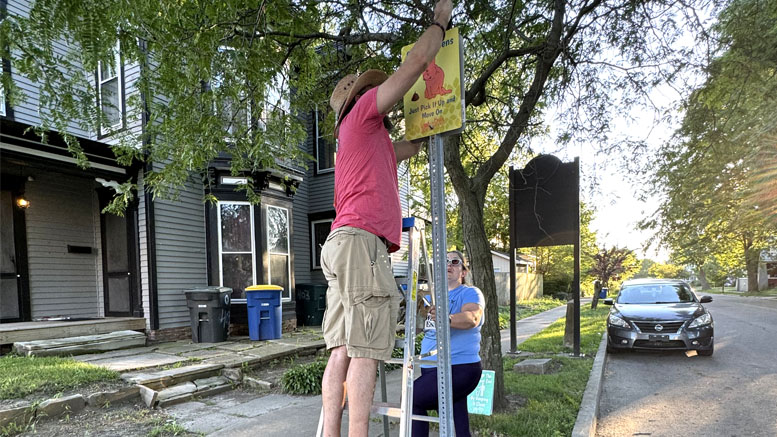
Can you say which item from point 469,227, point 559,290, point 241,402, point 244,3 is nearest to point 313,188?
point 241,402

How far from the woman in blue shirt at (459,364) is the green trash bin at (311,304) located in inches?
317

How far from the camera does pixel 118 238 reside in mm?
9031

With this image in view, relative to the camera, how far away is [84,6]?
87.9 inches

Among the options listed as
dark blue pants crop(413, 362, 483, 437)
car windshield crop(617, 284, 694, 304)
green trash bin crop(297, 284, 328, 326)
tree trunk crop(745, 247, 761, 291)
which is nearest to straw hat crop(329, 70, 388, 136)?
dark blue pants crop(413, 362, 483, 437)

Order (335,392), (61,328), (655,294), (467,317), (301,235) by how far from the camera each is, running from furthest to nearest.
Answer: (301,235), (655,294), (61,328), (467,317), (335,392)

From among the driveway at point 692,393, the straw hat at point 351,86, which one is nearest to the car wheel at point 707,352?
the driveway at point 692,393

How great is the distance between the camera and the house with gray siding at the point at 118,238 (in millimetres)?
8016

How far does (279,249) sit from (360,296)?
8.67m

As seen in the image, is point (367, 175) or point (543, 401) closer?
point (367, 175)

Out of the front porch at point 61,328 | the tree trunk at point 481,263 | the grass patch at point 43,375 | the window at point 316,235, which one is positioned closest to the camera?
the tree trunk at point 481,263

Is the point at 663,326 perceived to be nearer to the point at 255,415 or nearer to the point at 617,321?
the point at 617,321

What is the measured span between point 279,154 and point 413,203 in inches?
370

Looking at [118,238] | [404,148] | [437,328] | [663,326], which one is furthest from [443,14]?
[118,238]

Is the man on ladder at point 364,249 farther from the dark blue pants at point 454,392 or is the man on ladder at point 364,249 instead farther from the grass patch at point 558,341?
the grass patch at point 558,341
